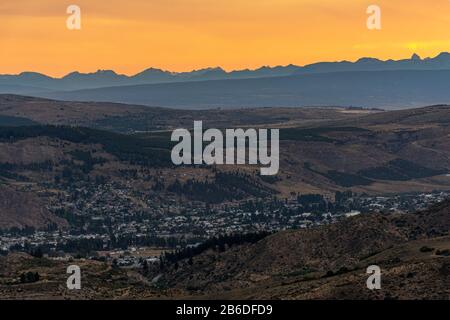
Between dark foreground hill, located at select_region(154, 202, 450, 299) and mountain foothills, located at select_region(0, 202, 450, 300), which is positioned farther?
dark foreground hill, located at select_region(154, 202, 450, 299)

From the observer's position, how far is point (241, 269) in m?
138

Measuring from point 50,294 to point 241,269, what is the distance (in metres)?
37.2

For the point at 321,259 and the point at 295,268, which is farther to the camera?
the point at 321,259

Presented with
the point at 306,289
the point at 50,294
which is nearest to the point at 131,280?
the point at 50,294

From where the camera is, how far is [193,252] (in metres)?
156

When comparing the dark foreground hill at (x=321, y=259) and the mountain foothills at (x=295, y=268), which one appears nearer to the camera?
the mountain foothills at (x=295, y=268)

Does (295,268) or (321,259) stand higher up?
(321,259)

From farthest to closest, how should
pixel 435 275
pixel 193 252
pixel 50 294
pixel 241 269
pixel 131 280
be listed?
pixel 193 252
pixel 241 269
pixel 131 280
pixel 50 294
pixel 435 275
